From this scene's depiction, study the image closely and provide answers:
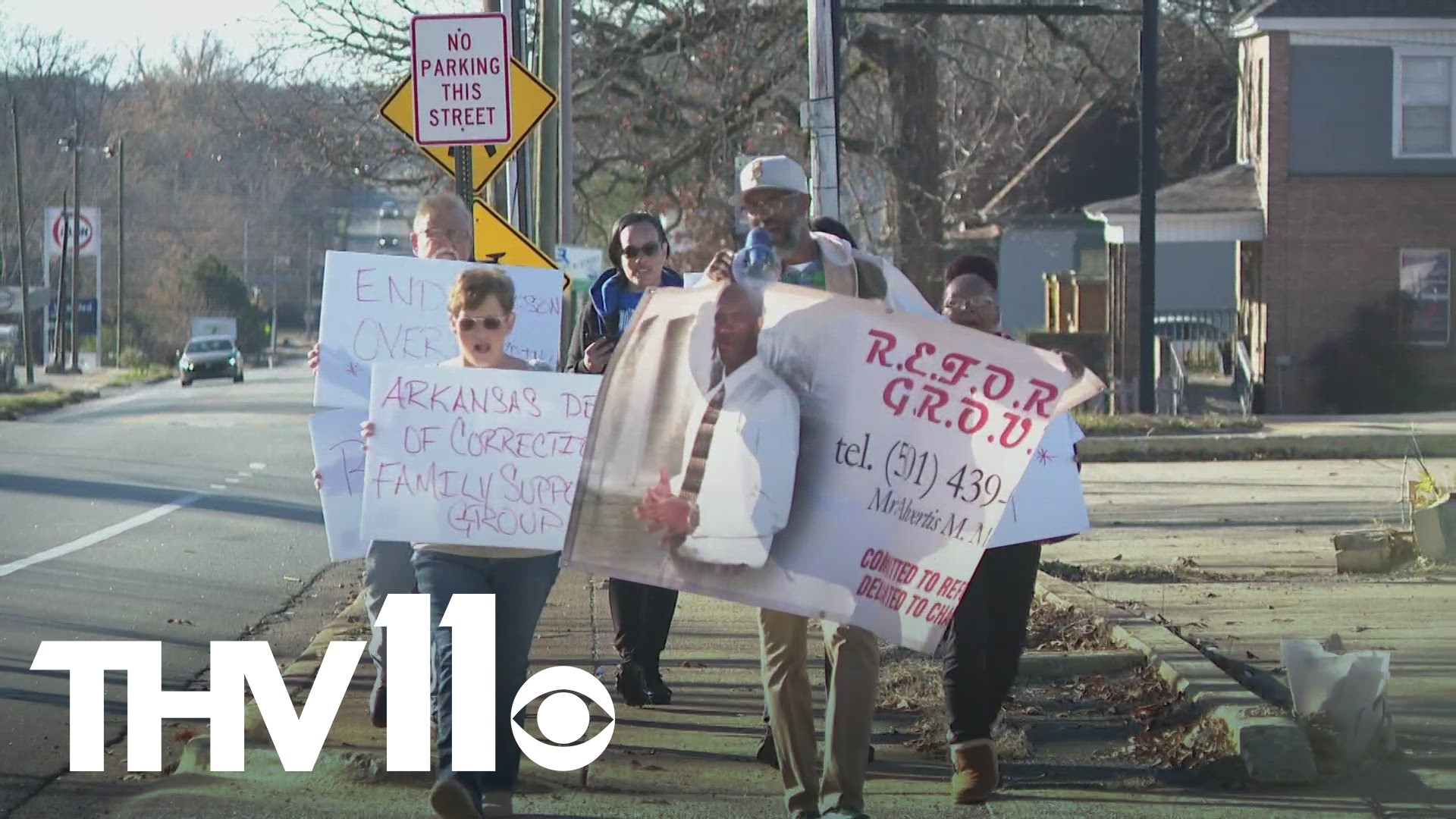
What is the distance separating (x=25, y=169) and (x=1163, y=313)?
64.1 m

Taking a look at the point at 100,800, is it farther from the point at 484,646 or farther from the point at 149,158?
the point at 149,158

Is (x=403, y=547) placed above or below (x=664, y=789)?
above

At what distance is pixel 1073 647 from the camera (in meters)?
8.55

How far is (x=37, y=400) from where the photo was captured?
1671 inches

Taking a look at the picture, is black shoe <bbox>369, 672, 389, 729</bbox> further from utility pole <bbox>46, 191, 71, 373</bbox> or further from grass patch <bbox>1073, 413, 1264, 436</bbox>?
utility pole <bbox>46, 191, 71, 373</bbox>

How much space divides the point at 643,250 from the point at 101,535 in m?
8.76

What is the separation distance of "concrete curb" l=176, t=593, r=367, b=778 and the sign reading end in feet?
9.03

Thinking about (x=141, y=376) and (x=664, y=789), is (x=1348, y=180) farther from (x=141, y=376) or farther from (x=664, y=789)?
(x=141, y=376)

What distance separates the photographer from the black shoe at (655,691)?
7586 millimetres

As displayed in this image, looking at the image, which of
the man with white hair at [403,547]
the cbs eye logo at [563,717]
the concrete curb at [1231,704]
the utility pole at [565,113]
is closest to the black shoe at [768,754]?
the cbs eye logo at [563,717]

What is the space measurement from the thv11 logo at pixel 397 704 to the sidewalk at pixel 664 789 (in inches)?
3.1

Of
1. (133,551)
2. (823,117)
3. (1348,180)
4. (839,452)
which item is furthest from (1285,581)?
(1348,180)

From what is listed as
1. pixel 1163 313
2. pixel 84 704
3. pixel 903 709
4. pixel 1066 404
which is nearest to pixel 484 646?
pixel 1066 404

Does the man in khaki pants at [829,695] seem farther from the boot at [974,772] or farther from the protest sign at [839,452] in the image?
the boot at [974,772]
